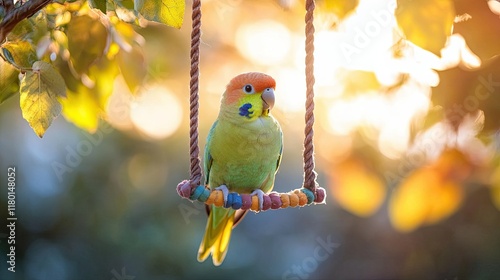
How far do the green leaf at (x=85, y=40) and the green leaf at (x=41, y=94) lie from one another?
0.38 ft

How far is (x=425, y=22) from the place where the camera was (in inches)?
29.1

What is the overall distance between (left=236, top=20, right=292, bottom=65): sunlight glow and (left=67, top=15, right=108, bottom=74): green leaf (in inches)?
42.2

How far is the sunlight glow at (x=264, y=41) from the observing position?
6.46 ft

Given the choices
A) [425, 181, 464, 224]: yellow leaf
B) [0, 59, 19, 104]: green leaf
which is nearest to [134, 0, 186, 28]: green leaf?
[0, 59, 19, 104]: green leaf

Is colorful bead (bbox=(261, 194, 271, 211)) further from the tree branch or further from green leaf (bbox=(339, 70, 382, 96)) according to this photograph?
the tree branch

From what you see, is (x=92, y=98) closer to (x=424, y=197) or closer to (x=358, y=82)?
(x=358, y=82)

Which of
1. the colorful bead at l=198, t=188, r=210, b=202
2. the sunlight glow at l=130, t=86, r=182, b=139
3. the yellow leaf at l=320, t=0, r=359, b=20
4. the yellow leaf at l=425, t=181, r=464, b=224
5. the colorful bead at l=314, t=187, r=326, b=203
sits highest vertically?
the yellow leaf at l=320, t=0, r=359, b=20

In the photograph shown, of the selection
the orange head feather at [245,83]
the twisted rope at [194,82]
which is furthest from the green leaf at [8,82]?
the orange head feather at [245,83]

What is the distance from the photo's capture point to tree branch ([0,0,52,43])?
719mm

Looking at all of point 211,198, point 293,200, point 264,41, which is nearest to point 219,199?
point 211,198

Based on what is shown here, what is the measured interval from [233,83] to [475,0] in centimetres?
48

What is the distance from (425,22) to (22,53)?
0.61 meters

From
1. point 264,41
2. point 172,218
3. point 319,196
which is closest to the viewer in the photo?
point 319,196

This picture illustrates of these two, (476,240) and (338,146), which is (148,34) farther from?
(476,240)
